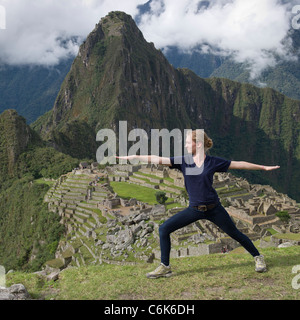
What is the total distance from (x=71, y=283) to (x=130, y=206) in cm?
2741

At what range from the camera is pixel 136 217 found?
20.7 m

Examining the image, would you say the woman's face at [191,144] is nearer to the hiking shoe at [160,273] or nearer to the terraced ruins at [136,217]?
→ the hiking shoe at [160,273]

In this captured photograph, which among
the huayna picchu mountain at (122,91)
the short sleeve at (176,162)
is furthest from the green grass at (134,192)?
the huayna picchu mountain at (122,91)

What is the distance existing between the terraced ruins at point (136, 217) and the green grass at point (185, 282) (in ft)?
24.6

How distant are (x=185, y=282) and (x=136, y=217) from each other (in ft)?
50.8

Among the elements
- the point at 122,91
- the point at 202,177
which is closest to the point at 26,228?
the point at 202,177

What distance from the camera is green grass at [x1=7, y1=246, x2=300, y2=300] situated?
16.3ft

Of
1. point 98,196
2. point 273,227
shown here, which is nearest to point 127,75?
point 98,196

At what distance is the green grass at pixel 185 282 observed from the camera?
16.3 feet

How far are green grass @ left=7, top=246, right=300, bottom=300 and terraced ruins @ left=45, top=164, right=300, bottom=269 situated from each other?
748 centimetres

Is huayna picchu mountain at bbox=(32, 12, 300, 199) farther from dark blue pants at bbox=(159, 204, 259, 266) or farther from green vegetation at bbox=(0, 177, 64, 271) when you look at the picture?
dark blue pants at bbox=(159, 204, 259, 266)

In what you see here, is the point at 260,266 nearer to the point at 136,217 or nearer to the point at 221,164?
the point at 221,164

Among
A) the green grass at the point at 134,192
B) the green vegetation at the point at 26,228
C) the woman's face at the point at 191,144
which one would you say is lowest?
the green vegetation at the point at 26,228

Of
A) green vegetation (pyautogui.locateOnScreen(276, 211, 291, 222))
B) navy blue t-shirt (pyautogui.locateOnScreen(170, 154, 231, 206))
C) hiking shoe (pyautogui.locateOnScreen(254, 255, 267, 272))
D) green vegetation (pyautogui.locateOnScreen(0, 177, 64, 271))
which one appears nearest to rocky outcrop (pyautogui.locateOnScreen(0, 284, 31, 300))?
navy blue t-shirt (pyautogui.locateOnScreen(170, 154, 231, 206))
